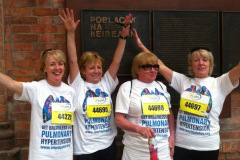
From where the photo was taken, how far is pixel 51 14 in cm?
344

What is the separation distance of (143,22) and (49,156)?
196cm

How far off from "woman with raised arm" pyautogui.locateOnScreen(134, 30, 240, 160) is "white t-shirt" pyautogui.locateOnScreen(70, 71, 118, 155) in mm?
738

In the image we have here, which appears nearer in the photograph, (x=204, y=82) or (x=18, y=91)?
(x=18, y=91)

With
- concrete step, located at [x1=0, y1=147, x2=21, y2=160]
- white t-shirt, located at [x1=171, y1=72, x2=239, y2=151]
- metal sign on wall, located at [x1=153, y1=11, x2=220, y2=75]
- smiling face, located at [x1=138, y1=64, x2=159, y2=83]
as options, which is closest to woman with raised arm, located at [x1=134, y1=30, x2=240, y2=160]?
white t-shirt, located at [x1=171, y1=72, x2=239, y2=151]

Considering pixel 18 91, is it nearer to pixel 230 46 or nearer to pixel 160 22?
pixel 160 22

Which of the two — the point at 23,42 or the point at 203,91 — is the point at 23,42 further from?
the point at 203,91

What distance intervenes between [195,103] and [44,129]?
145cm

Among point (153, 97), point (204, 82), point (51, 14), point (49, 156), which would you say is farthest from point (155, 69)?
point (51, 14)

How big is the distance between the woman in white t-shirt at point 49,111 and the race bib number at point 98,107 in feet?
0.56

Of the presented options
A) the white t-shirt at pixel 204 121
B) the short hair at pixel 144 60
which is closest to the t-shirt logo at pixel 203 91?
the white t-shirt at pixel 204 121

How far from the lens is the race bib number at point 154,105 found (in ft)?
8.59

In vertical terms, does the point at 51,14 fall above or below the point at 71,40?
above

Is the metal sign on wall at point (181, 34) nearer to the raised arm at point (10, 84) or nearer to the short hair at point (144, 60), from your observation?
the short hair at point (144, 60)

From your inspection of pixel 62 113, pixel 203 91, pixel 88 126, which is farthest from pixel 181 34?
pixel 62 113
